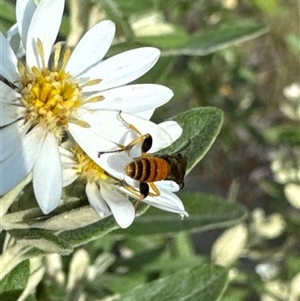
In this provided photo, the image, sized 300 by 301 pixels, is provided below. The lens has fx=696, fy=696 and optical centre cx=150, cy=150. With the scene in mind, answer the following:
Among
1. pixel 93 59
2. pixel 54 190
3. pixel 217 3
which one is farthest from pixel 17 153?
pixel 217 3

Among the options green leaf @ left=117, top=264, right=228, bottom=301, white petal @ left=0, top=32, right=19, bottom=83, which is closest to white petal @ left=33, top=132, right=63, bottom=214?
white petal @ left=0, top=32, right=19, bottom=83

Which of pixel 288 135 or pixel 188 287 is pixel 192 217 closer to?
pixel 188 287

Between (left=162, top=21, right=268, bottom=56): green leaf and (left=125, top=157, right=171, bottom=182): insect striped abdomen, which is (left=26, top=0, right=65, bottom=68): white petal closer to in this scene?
(left=125, top=157, right=171, bottom=182): insect striped abdomen

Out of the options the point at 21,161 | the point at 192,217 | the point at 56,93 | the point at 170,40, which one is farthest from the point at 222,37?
the point at 21,161

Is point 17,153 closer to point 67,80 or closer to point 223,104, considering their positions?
point 67,80

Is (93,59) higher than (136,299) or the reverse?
higher
